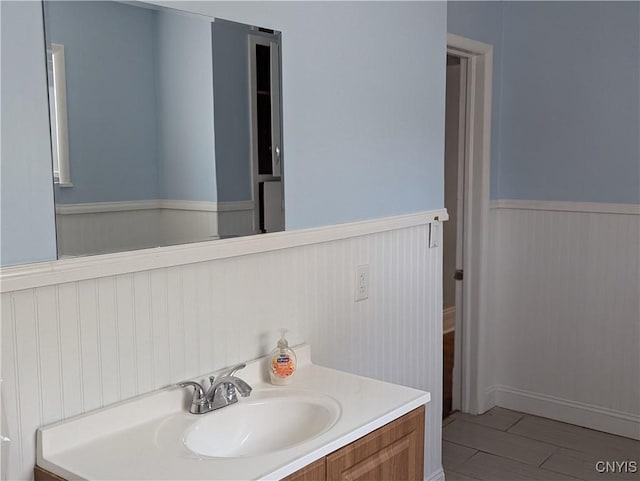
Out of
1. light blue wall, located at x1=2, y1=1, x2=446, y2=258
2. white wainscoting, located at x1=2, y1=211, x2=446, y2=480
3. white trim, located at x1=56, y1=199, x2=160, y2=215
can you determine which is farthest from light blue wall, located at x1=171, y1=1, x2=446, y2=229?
white trim, located at x1=56, y1=199, x2=160, y2=215

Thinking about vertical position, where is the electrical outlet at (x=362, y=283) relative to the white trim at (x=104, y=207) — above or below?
below

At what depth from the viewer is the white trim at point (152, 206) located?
1668mm

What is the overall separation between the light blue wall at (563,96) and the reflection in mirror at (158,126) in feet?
5.90

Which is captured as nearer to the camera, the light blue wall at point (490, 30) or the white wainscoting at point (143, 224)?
the white wainscoting at point (143, 224)

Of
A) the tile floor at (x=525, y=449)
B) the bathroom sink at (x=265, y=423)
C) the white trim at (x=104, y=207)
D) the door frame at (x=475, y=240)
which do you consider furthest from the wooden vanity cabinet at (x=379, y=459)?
the door frame at (x=475, y=240)

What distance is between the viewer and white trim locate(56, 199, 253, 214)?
1.67m

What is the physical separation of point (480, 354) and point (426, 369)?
115 centimetres

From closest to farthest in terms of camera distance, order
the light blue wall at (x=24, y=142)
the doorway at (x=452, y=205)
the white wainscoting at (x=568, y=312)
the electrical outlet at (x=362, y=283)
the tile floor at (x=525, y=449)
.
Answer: the light blue wall at (x=24, y=142), the electrical outlet at (x=362, y=283), the tile floor at (x=525, y=449), the white wainscoting at (x=568, y=312), the doorway at (x=452, y=205)

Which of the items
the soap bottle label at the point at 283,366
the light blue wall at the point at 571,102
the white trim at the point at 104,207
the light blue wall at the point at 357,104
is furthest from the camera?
the light blue wall at the point at 571,102

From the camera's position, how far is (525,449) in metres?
3.56

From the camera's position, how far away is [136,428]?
5.84 ft

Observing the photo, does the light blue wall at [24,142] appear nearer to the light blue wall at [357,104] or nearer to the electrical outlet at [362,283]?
the light blue wall at [357,104]

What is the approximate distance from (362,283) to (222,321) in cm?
70

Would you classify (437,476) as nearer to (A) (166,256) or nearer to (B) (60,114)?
(A) (166,256)
